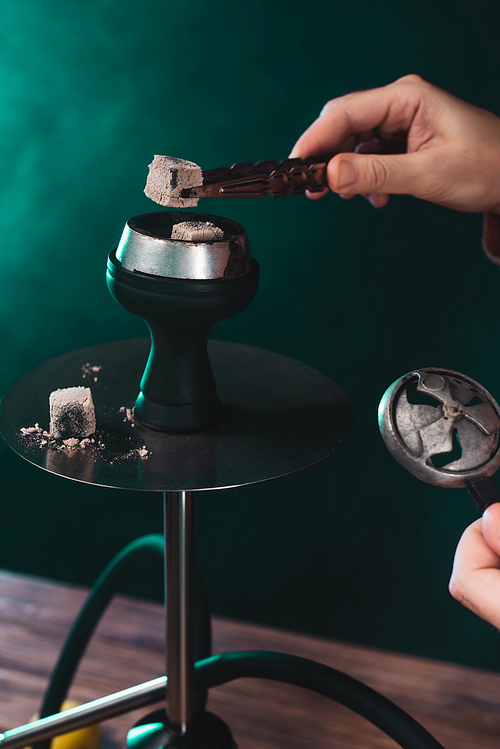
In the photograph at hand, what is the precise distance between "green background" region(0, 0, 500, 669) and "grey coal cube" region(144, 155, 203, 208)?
789 millimetres

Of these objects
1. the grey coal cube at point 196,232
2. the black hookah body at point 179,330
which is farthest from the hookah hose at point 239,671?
the grey coal cube at point 196,232

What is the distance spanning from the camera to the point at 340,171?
83 centimetres

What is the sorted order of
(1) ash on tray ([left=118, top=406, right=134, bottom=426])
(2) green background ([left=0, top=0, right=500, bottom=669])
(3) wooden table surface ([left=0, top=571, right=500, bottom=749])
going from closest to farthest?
(1) ash on tray ([left=118, top=406, right=134, bottom=426]), (2) green background ([left=0, top=0, right=500, bottom=669]), (3) wooden table surface ([left=0, top=571, right=500, bottom=749])

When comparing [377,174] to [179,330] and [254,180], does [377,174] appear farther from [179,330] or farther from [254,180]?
[179,330]

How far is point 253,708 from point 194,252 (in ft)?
4.13

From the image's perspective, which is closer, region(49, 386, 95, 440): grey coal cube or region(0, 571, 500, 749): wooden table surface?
region(49, 386, 95, 440): grey coal cube

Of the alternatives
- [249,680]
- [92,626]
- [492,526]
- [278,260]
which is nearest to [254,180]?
[492,526]

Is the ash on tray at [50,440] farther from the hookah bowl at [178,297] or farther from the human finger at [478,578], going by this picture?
the human finger at [478,578]

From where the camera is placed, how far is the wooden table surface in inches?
58.6

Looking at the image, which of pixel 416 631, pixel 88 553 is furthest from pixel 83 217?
pixel 416 631

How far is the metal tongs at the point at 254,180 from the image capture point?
2.39ft

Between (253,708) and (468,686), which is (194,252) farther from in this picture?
(468,686)

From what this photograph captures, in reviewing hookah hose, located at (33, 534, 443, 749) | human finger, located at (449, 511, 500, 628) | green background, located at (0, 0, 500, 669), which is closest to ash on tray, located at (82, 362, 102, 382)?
hookah hose, located at (33, 534, 443, 749)

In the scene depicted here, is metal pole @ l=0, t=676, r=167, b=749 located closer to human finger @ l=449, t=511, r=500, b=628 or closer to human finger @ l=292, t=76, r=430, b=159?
human finger @ l=449, t=511, r=500, b=628
